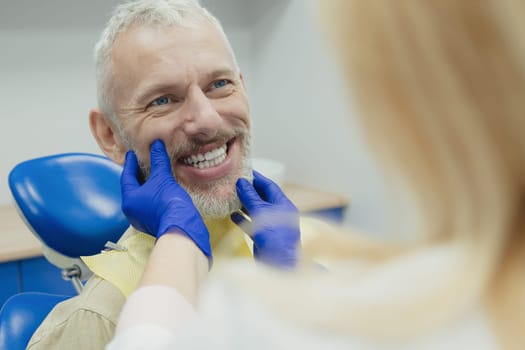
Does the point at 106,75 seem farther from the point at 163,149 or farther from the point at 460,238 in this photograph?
the point at 460,238

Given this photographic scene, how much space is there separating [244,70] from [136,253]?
1958 millimetres

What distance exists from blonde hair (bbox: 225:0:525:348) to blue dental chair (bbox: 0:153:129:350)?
123cm

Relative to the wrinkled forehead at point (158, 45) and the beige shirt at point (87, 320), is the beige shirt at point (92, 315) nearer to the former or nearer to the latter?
the beige shirt at point (87, 320)

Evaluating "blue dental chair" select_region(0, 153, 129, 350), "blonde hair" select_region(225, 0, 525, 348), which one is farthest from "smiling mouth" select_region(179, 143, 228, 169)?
"blonde hair" select_region(225, 0, 525, 348)

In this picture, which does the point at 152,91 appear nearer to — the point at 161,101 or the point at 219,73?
the point at 161,101

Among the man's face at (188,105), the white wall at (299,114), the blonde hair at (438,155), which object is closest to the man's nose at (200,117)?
the man's face at (188,105)

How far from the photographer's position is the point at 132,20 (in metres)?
1.17

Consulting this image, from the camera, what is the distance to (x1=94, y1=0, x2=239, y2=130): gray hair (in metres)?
1.17

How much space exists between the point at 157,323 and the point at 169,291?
0.23ft

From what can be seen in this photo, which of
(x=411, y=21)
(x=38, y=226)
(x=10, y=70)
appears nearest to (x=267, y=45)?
(x=10, y=70)

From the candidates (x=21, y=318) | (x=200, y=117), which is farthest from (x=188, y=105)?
(x=21, y=318)

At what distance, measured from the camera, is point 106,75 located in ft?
3.94

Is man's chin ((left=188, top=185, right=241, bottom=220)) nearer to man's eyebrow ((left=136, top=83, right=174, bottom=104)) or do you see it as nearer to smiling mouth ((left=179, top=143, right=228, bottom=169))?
smiling mouth ((left=179, top=143, right=228, bottom=169))

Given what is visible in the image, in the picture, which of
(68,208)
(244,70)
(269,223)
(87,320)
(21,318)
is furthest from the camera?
(244,70)
